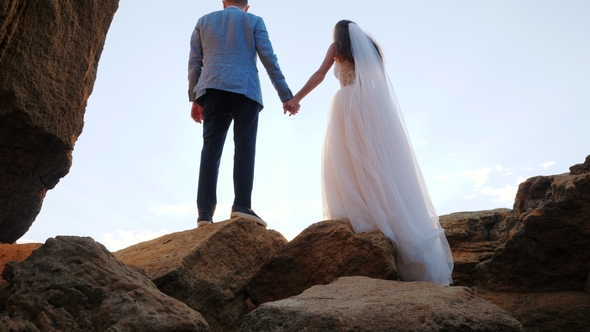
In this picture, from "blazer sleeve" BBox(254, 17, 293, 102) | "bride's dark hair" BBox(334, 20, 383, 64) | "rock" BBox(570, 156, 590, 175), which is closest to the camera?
"rock" BBox(570, 156, 590, 175)

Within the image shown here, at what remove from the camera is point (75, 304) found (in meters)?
2.40

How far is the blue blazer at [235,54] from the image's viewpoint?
16.4 ft

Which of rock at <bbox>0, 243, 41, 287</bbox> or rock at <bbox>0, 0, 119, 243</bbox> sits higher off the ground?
rock at <bbox>0, 0, 119, 243</bbox>

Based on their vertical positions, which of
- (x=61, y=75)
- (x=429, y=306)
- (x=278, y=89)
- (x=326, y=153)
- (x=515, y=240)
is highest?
(x=278, y=89)

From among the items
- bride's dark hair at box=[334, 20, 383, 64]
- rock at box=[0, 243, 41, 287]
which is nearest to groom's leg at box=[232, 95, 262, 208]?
bride's dark hair at box=[334, 20, 383, 64]

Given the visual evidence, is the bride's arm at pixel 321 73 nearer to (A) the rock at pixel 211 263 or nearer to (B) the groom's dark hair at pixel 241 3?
(B) the groom's dark hair at pixel 241 3

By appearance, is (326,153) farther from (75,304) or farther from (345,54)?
(75,304)

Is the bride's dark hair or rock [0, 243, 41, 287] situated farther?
the bride's dark hair

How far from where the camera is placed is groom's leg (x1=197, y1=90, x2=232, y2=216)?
488 centimetres

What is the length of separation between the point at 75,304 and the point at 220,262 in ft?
5.71

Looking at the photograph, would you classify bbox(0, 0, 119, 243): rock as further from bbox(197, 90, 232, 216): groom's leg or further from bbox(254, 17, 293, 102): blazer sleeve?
bbox(254, 17, 293, 102): blazer sleeve

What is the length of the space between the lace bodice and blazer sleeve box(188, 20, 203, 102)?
54.6 inches

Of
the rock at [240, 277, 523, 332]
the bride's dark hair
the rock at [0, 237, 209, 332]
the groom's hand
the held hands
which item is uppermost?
the bride's dark hair

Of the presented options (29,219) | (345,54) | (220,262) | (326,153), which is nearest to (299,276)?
(220,262)
